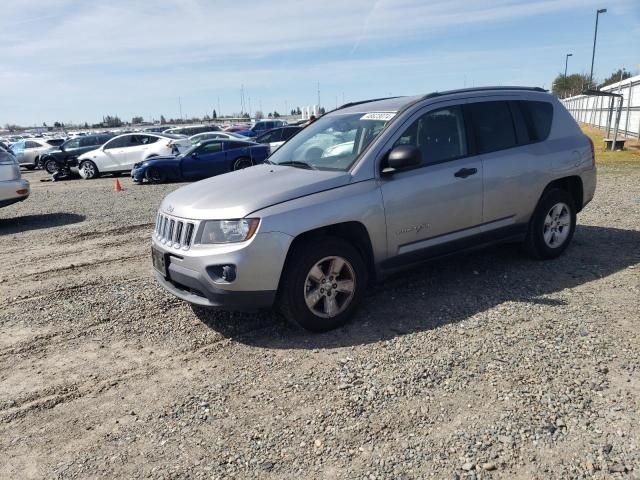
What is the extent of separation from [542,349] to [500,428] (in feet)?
3.65

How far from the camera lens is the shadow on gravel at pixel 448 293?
174 inches

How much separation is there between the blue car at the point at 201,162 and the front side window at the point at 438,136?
11.5 metres

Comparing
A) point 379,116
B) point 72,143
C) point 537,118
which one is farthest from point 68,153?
point 537,118

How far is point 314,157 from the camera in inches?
199

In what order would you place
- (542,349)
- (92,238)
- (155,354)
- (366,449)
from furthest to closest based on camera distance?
(92,238), (155,354), (542,349), (366,449)

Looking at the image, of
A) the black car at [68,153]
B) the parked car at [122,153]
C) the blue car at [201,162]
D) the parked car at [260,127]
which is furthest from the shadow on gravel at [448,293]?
the parked car at [260,127]

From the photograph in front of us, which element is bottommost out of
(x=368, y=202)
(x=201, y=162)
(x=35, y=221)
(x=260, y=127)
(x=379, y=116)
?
(x=35, y=221)

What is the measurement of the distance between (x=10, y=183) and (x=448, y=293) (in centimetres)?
872

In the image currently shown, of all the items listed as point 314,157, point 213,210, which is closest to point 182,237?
point 213,210

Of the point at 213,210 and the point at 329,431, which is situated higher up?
the point at 213,210

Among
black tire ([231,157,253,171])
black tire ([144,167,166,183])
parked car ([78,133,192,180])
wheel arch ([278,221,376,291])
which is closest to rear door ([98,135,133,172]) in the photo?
parked car ([78,133,192,180])

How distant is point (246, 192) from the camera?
4.34 metres

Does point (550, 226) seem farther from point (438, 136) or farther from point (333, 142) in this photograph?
point (333, 142)

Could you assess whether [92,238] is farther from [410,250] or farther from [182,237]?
[410,250]
